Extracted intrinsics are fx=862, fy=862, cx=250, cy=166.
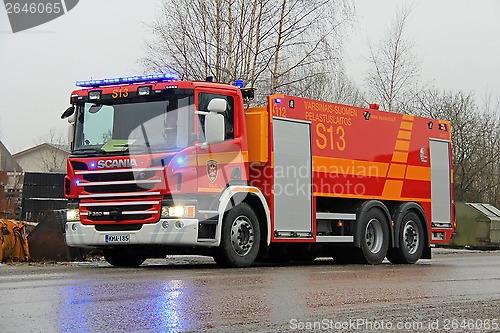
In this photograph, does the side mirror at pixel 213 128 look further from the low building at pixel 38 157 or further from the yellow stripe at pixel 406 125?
the low building at pixel 38 157

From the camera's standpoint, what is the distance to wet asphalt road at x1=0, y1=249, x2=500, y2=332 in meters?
7.34

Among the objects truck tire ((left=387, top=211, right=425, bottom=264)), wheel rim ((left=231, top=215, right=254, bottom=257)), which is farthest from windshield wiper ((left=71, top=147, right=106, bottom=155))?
truck tire ((left=387, top=211, right=425, bottom=264))

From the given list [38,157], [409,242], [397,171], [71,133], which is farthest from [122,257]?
[38,157]

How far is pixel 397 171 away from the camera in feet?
61.0

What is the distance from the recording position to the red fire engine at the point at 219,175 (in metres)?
14.1

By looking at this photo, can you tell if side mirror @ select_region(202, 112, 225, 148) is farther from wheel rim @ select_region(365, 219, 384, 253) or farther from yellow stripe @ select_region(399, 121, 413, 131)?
yellow stripe @ select_region(399, 121, 413, 131)

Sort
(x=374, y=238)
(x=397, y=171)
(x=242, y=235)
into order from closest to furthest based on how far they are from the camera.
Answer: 1. (x=242, y=235)
2. (x=374, y=238)
3. (x=397, y=171)

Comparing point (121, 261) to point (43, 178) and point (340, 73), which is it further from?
point (43, 178)

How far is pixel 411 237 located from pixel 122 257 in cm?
665

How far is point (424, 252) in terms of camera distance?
19297mm

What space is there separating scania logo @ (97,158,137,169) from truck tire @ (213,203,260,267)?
6.08 ft

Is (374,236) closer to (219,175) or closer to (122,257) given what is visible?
(219,175)

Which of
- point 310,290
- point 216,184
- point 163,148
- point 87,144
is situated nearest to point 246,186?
point 216,184

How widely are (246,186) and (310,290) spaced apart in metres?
4.72
